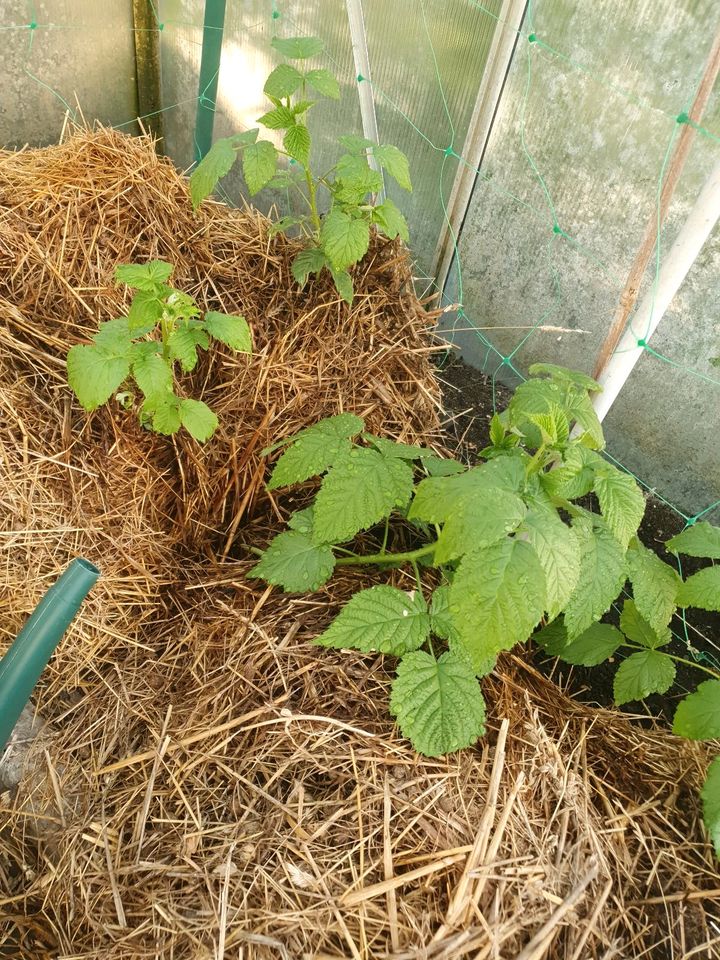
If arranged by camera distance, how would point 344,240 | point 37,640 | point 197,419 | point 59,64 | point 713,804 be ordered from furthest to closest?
point 59,64, point 344,240, point 197,419, point 713,804, point 37,640

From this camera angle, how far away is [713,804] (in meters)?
1.25

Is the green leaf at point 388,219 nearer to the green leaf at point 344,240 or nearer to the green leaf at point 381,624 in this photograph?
the green leaf at point 344,240

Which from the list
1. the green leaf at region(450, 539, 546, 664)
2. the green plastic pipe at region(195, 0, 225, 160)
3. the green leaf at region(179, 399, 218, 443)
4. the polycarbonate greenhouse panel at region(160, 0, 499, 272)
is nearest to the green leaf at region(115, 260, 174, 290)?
the green leaf at region(179, 399, 218, 443)

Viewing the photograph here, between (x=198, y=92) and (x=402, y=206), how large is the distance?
3.02 feet

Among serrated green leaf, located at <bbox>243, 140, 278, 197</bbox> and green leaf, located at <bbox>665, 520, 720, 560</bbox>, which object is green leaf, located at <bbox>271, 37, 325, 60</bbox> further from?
green leaf, located at <bbox>665, 520, 720, 560</bbox>

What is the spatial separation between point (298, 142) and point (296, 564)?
935mm

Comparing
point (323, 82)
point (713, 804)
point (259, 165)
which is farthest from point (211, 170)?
point (713, 804)

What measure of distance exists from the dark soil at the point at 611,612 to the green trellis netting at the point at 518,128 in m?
0.04

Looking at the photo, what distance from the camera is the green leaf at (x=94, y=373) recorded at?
137 centimetres

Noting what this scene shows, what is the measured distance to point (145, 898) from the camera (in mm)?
1148

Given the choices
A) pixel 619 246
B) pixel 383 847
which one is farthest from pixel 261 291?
pixel 383 847

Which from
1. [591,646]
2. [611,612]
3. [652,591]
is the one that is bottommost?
[611,612]

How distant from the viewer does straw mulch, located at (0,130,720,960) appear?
1.15 metres

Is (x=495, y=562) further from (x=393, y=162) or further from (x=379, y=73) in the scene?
(x=379, y=73)
